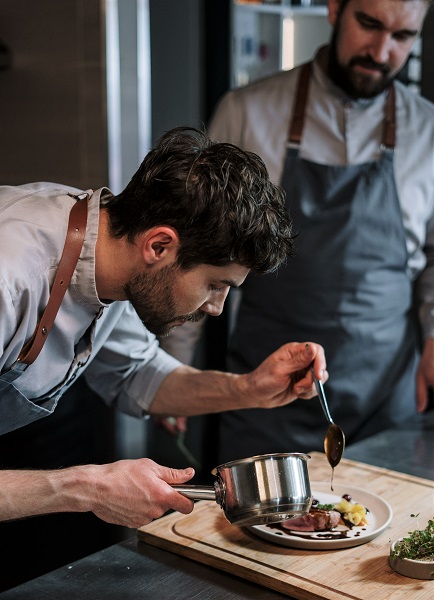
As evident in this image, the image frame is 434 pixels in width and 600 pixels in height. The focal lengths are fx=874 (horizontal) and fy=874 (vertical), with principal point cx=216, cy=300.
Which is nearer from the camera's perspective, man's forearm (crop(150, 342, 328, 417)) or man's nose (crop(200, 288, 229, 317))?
man's nose (crop(200, 288, 229, 317))

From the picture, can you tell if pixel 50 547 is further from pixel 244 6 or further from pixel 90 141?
pixel 244 6

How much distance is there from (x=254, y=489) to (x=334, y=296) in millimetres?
1202

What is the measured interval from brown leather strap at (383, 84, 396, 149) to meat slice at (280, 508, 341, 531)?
53.4 inches

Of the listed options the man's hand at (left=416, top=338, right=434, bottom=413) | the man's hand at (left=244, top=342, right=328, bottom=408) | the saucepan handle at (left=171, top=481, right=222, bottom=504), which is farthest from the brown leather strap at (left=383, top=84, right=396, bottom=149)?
the saucepan handle at (left=171, top=481, right=222, bottom=504)

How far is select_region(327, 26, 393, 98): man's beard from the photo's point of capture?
8.44 feet

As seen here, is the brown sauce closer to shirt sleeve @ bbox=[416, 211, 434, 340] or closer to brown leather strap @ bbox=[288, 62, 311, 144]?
shirt sleeve @ bbox=[416, 211, 434, 340]

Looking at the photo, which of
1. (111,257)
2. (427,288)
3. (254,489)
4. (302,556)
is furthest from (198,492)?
(427,288)

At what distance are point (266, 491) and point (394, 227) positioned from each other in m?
1.34

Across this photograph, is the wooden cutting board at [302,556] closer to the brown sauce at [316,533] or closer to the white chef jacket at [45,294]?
the brown sauce at [316,533]

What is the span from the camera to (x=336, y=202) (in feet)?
8.51

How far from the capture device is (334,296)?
8.50ft

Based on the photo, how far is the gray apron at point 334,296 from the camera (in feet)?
8.45

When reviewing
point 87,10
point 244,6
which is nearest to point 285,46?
point 244,6

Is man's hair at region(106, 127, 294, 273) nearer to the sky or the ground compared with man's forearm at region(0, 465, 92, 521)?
nearer to the sky
